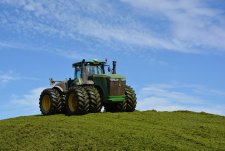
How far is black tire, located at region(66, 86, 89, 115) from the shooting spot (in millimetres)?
18969

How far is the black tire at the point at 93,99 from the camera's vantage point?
1909 cm

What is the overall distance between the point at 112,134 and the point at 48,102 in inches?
310

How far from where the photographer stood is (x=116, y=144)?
13727 mm

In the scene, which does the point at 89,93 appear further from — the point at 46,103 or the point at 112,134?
the point at 112,134

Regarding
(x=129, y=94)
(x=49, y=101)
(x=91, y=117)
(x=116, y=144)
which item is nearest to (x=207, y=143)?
(x=116, y=144)

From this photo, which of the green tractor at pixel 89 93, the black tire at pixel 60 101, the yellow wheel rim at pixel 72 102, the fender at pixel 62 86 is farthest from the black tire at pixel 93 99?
the fender at pixel 62 86

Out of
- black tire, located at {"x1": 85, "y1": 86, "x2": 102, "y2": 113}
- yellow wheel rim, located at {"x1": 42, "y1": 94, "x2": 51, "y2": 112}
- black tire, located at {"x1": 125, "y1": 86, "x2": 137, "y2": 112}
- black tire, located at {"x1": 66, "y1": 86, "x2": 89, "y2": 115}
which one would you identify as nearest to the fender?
yellow wheel rim, located at {"x1": 42, "y1": 94, "x2": 51, "y2": 112}

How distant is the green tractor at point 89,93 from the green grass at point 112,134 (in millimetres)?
883

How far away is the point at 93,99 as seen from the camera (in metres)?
19.1

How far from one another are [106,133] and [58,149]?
70.9 inches

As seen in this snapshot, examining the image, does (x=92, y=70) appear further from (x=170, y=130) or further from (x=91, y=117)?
(x=170, y=130)

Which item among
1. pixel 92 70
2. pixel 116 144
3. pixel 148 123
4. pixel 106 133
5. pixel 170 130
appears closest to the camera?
pixel 116 144

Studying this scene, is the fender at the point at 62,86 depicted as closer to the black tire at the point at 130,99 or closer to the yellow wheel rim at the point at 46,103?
the yellow wheel rim at the point at 46,103

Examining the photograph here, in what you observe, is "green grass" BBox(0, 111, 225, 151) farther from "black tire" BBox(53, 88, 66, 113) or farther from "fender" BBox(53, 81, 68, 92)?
"fender" BBox(53, 81, 68, 92)
